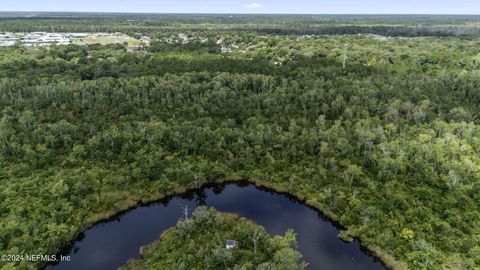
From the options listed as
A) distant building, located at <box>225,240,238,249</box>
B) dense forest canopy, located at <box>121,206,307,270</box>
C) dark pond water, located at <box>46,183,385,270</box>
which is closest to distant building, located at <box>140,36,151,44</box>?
dark pond water, located at <box>46,183,385,270</box>

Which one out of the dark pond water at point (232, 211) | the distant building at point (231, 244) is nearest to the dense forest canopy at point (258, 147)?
the dark pond water at point (232, 211)

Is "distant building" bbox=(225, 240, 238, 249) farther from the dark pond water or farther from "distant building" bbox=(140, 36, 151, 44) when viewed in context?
"distant building" bbox=(140, 36, 151, 44)

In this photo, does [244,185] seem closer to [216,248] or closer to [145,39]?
[216,248]

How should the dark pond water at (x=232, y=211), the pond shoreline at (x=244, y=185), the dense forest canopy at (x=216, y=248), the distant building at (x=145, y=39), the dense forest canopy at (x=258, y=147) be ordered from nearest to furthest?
1. the dense forest canopy at (x=216, y=248)
2. the pond shoreline at (x=244, y=185)
3. the dark pond water at (x=232, y=211)
4. the dense forest canopy at (x=258, y=147)
5. the distant building at (x=145, y=39)

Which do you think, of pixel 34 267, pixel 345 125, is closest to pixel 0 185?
pixel 34 267

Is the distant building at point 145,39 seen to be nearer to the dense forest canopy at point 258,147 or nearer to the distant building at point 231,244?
→ the dense forest canopy at point 258,147

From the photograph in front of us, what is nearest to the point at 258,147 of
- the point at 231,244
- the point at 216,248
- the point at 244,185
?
the point at 244,185

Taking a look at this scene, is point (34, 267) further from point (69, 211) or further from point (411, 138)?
point (411, 138)
